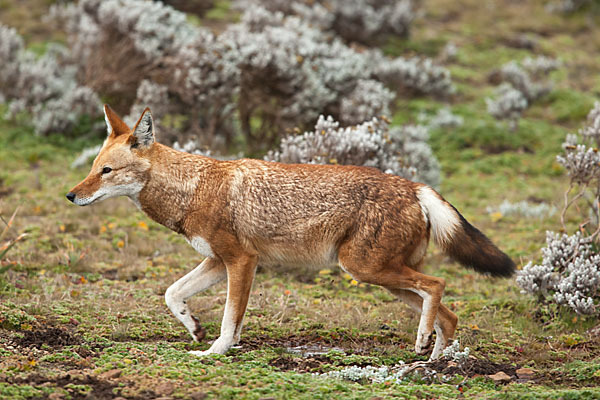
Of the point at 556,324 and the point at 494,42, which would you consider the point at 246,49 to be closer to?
the point at 556,324

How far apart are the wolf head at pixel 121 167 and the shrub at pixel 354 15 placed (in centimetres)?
1151

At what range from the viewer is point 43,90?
13.6 m

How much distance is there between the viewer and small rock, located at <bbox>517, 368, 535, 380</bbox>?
5.32 meters

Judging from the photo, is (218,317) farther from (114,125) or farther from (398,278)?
(114,125)

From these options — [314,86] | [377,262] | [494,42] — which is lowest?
[377,262]

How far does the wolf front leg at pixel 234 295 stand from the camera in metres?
5.53

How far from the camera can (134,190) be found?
18.5ft

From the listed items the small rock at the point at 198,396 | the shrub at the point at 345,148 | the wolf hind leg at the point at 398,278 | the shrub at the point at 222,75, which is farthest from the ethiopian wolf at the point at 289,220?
the shrub at the point at 222,75

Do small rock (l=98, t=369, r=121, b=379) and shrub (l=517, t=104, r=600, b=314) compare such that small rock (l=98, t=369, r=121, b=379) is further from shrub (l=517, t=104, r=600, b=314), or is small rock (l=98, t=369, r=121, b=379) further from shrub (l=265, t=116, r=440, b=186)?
shrub (l=265, t=116, r=440, b=186)

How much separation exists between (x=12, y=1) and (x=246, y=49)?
10.6 m

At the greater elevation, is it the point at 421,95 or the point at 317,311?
the point at 421,95

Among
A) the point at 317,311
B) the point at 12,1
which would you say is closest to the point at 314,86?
the point at 317,311

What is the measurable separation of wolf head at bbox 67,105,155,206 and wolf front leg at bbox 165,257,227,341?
0.86m

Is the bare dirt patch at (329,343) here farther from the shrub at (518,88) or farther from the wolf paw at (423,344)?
the shrub at (518,88)
